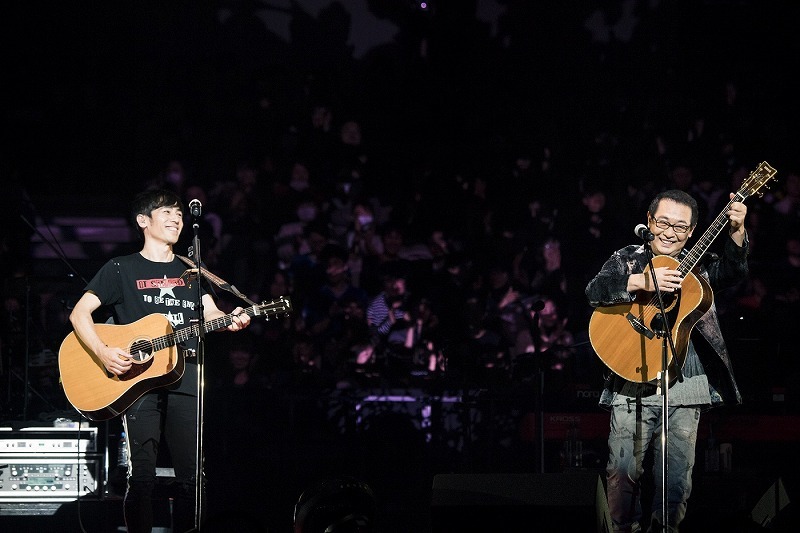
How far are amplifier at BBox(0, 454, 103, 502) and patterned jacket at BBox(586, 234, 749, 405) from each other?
3.80 m

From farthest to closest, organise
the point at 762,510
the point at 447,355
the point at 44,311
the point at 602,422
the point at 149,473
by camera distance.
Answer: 1. the point at 44,311
2. the point at 447,355
3. the point at 602,422
4. the point at 149,473
5. the point at 762,510

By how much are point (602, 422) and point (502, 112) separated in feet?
14.6

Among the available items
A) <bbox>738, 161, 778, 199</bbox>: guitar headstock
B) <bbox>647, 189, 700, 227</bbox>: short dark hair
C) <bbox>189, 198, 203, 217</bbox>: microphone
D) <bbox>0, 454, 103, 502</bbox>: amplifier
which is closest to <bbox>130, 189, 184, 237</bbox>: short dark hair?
<bbox>189, 198, 203, 217</bbox>: microphone

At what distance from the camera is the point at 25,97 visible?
35.5 feet

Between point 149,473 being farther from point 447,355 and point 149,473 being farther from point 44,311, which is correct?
point 44,311

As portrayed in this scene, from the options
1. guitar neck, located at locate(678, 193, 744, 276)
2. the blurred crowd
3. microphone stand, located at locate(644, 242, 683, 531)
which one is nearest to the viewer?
microphone stand, located at locate(644, 242, 683, 531)

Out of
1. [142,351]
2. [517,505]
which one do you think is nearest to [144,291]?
[142,351]

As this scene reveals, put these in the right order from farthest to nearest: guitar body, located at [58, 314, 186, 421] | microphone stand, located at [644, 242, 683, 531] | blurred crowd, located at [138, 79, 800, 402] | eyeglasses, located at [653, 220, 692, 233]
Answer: blurred crowd, located at [138, 79, 800, 402] < guitar body, located at [58, 314, 186, 421] < eyeglasses, located at [653, 220, 692, 233] < microphone stand, located at [644, 242, 683, 531]

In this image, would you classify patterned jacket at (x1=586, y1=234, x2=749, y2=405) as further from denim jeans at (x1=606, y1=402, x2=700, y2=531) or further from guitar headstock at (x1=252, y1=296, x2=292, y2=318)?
guitar headstock at (x1=252, y1=296, x2=292, y2=318)

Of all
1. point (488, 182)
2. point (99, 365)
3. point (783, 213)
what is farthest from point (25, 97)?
point (783, 213)

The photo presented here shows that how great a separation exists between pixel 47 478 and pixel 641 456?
13.7ft

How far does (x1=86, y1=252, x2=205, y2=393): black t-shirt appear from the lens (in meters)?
5.56

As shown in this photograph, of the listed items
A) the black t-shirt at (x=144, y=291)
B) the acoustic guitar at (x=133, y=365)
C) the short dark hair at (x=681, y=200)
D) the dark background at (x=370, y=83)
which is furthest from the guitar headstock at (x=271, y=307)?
the dark background at (x=370, y=83)

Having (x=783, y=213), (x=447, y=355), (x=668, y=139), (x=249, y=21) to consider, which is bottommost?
(x=447, y=355)
